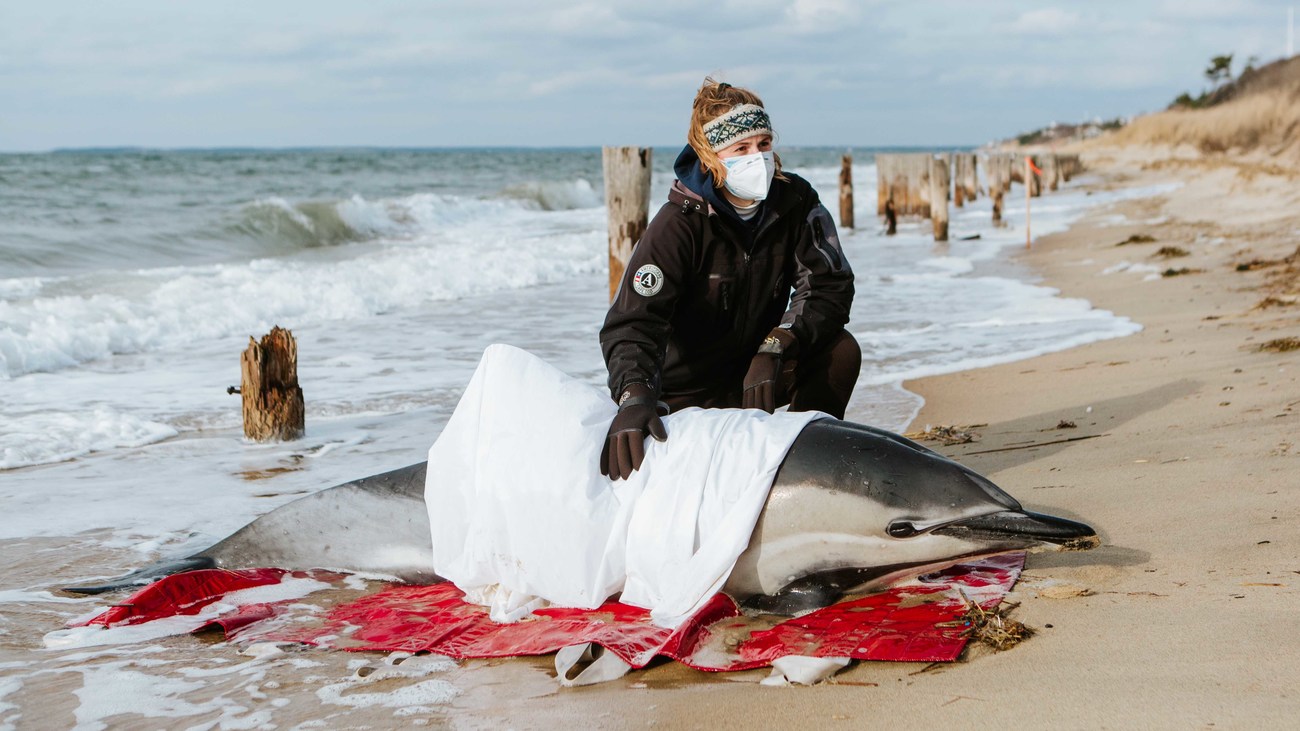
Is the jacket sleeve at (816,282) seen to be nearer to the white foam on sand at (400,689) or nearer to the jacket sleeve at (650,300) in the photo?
the jacket sleeve at (650,300)

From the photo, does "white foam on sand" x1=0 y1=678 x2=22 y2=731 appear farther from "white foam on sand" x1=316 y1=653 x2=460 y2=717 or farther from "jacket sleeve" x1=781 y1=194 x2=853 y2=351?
"jacket sleeve" x1=781 y1=194 x2=853 y2=351

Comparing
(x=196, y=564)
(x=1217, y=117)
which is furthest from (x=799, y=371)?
(x=1217, y=117)

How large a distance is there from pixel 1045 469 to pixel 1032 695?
2.43 metres

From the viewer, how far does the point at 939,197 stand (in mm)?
20344

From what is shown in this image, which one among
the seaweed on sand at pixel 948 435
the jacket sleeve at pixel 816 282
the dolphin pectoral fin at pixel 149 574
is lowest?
the seaweed on sand at pixel 948 435

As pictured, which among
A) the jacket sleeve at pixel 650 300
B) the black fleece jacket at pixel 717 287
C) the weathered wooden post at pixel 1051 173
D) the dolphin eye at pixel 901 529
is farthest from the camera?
the weathered wooden post at pixel 1051 173

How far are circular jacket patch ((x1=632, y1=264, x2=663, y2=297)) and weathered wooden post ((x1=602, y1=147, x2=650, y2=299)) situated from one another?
4.45 metres

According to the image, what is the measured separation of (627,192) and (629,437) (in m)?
5.24

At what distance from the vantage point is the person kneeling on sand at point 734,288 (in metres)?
3.98

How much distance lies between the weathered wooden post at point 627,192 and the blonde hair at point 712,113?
4.16m

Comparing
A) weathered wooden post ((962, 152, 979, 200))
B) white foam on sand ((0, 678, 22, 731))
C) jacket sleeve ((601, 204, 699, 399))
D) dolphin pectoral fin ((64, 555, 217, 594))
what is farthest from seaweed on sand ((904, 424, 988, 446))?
weathered wooden post ((962, 152, 979, 200))

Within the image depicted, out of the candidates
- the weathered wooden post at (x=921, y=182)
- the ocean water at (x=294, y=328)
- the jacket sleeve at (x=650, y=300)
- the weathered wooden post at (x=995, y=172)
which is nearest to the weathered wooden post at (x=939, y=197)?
the ocean water at (x=294, y=328)

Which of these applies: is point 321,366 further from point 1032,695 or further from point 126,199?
point 126,199

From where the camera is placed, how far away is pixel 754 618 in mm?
3420
